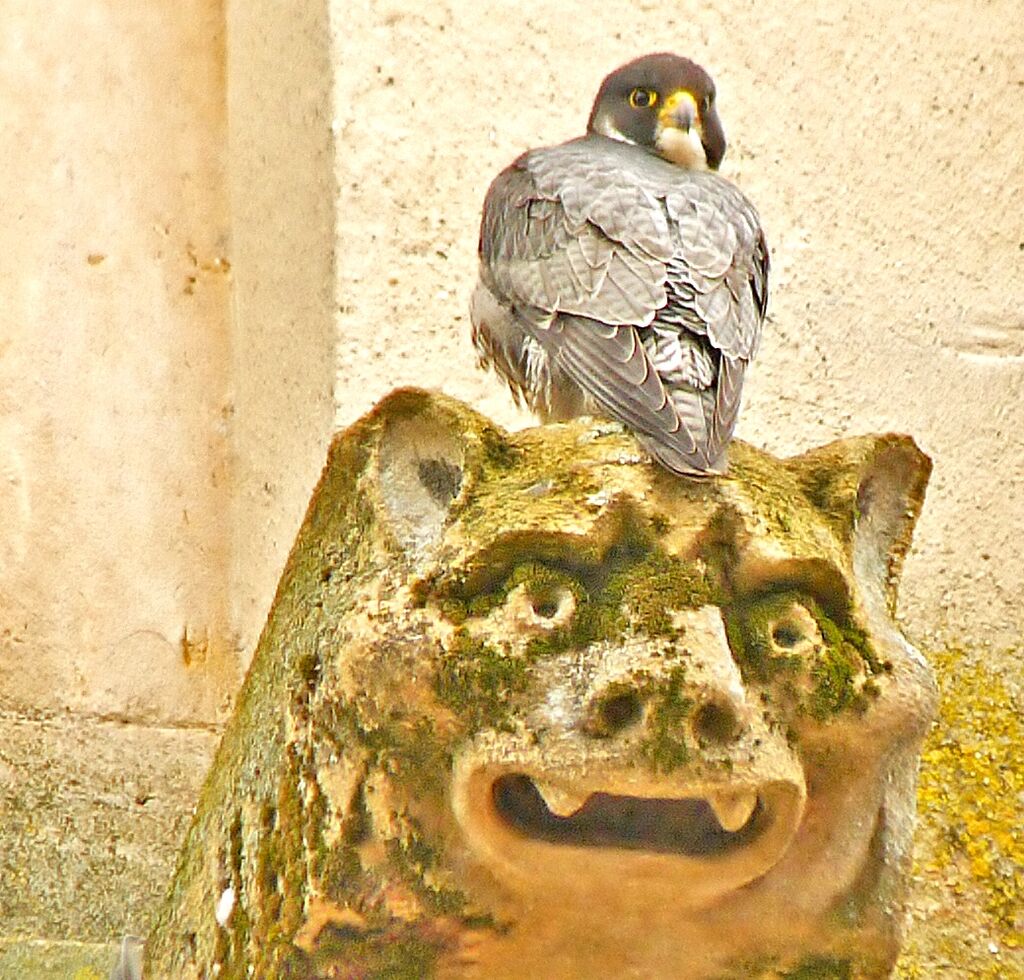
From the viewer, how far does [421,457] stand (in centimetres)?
155

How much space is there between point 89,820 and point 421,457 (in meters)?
1.22

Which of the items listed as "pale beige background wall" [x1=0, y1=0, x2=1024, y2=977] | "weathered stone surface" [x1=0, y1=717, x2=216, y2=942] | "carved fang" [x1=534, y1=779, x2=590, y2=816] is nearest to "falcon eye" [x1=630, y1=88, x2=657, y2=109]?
"pale beige background wall" [x1=0, y1=0, x2=1024, y2=977]

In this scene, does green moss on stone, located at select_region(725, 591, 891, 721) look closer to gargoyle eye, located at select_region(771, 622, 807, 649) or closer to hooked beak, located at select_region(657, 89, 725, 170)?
gargoyle eye, located at select_region(771, 622, 807, 649)

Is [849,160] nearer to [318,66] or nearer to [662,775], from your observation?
[318,66]

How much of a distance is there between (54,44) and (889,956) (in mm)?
1701

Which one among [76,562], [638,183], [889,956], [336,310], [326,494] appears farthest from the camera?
[76,562]

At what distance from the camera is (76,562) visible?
2703 mm

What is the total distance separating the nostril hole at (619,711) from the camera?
1.37 meters

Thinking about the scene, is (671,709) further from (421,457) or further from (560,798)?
(421,457)

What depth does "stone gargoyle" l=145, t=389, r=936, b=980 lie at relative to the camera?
1.39m

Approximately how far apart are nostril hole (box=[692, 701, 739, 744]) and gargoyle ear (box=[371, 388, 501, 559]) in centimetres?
23

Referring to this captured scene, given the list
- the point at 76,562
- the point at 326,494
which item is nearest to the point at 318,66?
the point at 76,562

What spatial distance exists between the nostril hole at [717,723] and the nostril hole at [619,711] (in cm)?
4

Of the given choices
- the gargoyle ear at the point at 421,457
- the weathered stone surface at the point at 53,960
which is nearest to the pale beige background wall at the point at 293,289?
the weathered stone surface at the point at 53,960
